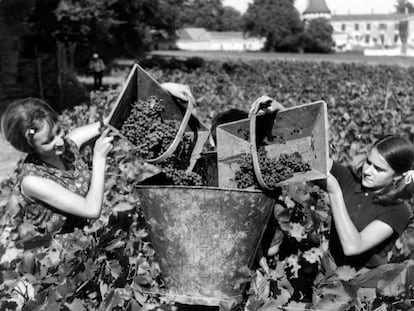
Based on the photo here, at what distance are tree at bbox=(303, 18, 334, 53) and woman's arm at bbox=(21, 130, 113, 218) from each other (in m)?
96.9

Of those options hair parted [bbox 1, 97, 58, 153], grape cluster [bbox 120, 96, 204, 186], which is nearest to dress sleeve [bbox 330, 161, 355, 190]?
grape cluster [bbox 120, 96, 204, 186]

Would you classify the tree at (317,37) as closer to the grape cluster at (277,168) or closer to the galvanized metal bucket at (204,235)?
the grape cluster at (277,168)

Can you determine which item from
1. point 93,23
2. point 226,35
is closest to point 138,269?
point 93,23

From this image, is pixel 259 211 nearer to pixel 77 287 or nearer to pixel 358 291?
pixel 358 291

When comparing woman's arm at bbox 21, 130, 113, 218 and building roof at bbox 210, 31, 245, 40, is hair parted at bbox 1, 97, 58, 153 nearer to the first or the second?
woman's arm at bbox 21, 130, 113, 218

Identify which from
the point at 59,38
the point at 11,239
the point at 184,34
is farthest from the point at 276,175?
the point at 184,34

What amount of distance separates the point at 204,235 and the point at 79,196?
620mm

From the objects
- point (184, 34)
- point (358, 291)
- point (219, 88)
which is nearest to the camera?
point (358, 291)

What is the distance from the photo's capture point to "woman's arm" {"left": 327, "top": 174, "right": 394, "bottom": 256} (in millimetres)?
2357

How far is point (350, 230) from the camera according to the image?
2377 millimetres

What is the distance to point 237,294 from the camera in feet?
7.50

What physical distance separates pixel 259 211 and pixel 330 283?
1.13 feet

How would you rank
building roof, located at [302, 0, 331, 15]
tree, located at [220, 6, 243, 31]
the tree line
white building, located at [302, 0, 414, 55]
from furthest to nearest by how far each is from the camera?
white building, located at [302, 0, 414, 55], tree, located at [220, 6, 243, 31], building roof, located at [302, 0, 331, 15], the tree line

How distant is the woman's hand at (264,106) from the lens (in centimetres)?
223
